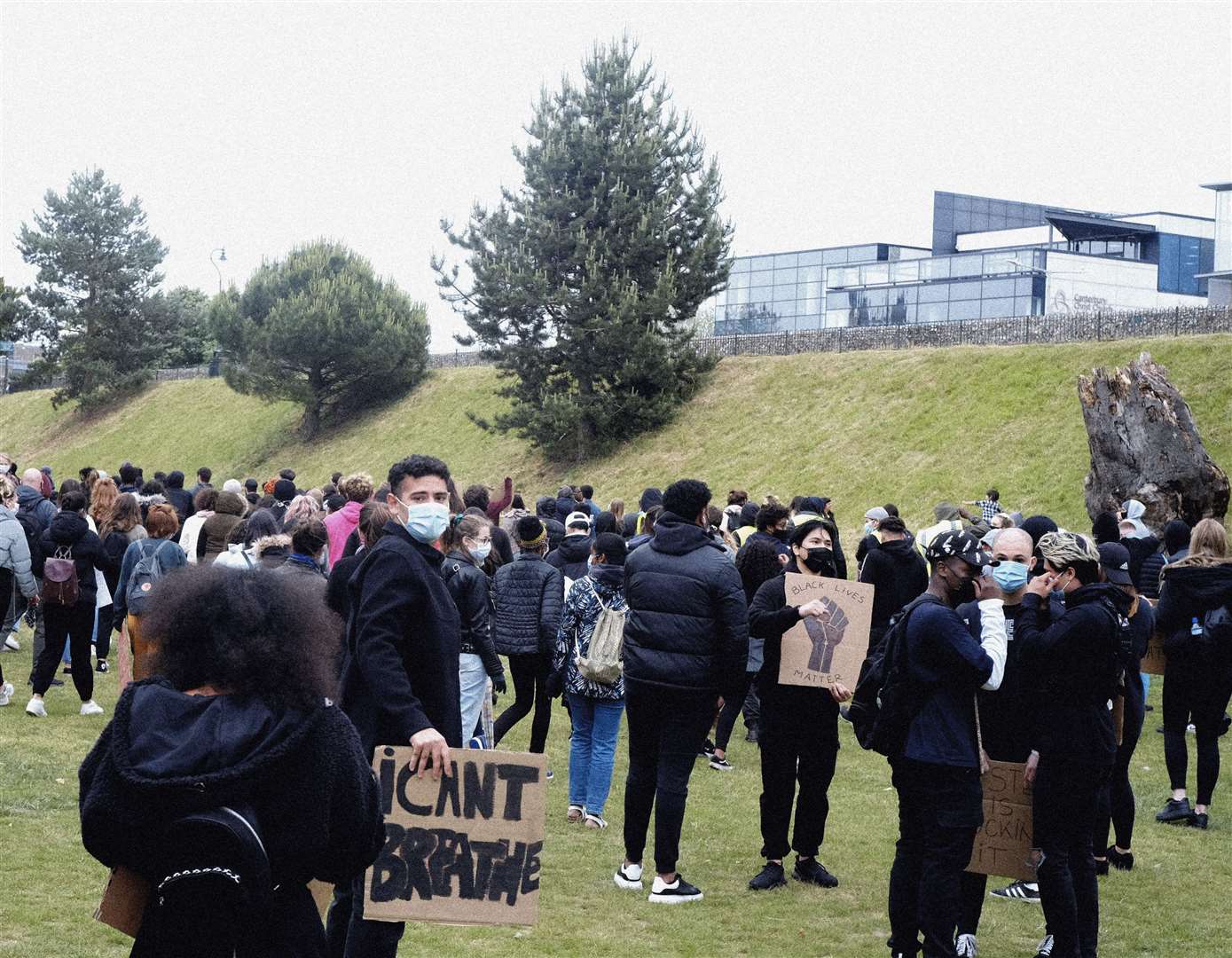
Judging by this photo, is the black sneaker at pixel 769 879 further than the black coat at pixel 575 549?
No

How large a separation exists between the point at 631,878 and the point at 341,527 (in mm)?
4607

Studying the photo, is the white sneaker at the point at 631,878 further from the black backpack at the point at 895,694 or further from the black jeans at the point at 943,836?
the black jeans at the point at 943,836

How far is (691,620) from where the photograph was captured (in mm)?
7469

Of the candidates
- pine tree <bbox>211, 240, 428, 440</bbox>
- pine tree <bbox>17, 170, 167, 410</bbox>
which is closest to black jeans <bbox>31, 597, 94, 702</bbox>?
pine tree <bbox>211, 240, 428, 440</bbox>

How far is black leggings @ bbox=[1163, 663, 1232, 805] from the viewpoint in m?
9.77

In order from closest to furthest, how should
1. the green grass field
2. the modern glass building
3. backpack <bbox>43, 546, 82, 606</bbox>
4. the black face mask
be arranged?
the green grass field < the black face mask < backpack <bbox>43, 546, 82, 606</bbox> < the modern glass building

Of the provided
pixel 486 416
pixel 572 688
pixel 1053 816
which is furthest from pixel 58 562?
pixel 486 416

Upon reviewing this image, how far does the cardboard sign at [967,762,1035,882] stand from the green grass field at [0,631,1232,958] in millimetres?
761

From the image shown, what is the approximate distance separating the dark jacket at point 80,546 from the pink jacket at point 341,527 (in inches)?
91.1

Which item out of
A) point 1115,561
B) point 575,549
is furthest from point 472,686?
point 1115,561

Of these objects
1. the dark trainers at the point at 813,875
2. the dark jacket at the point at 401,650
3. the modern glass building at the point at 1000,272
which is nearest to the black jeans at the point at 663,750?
the dark trainers at the point at 813,875

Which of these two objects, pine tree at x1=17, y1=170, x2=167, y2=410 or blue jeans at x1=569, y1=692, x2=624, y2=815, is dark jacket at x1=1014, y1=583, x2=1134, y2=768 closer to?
blue jeans at x1=569, y1=692, x2=624, y2=815

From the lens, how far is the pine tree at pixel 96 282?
2530 inches

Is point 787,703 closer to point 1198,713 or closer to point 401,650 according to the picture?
point 1198,713
